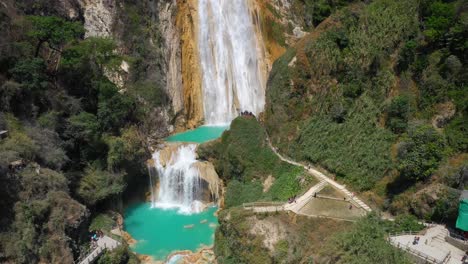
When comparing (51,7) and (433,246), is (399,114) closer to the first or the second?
(433,246)

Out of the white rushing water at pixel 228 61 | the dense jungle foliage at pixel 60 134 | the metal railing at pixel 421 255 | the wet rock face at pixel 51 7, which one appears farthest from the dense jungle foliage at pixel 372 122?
the wet rock face at pixel 51 7

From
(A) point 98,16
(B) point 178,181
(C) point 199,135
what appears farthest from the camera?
(C) point 199,135

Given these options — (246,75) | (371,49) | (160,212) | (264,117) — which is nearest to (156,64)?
(246,75)

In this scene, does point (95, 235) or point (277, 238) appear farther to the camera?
point (95, 235)

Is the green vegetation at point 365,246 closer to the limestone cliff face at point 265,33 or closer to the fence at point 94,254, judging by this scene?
the fence at point 94,254

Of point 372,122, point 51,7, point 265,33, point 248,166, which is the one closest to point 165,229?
point 248,166

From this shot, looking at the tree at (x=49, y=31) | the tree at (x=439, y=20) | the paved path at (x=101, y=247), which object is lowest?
the paved path at (x=101, y=247)
